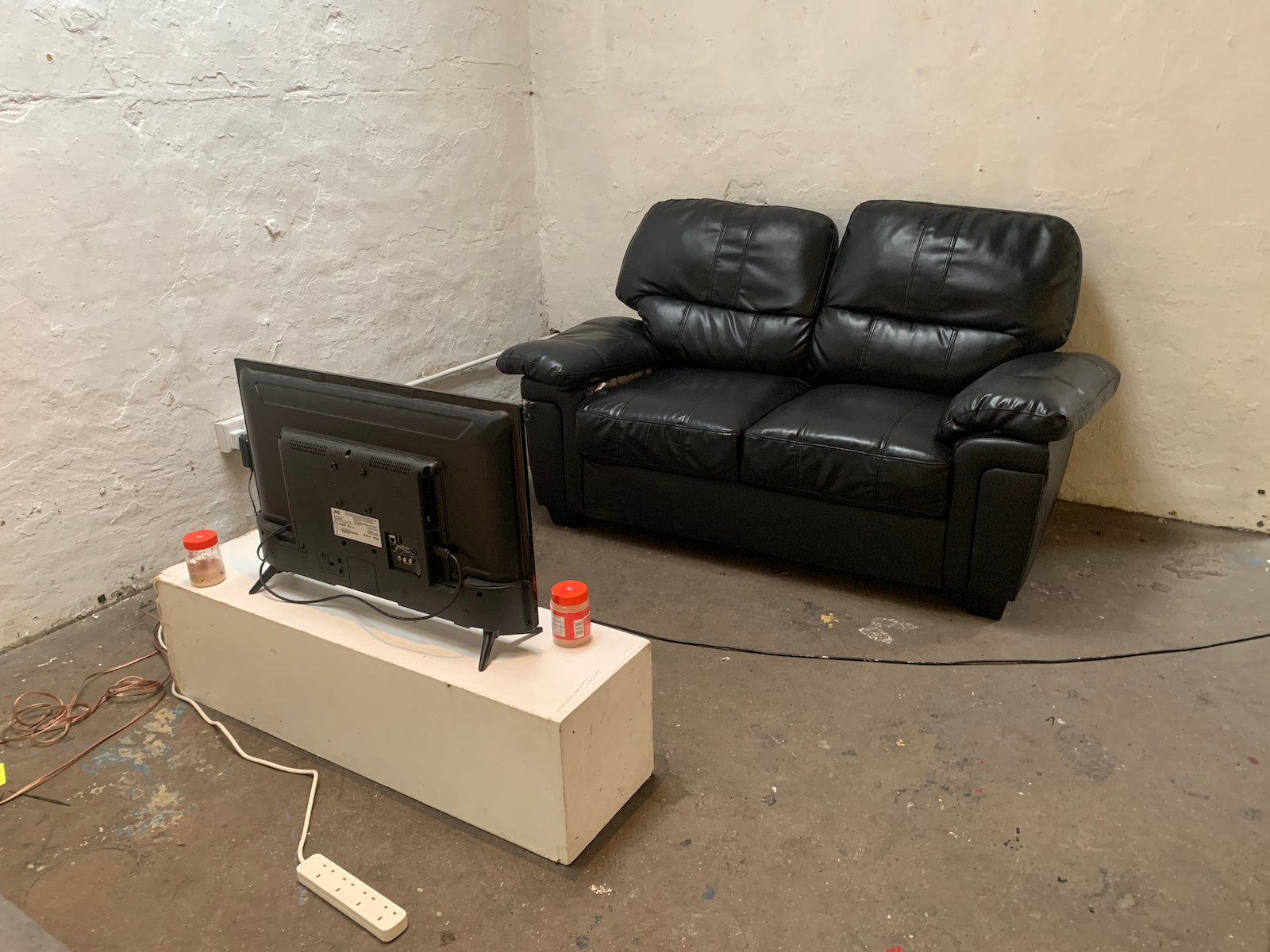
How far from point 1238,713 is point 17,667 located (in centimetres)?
287

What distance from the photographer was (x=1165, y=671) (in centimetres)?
222

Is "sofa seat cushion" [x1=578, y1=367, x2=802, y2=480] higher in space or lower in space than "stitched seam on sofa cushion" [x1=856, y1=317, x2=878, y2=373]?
lower

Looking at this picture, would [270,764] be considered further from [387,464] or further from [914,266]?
[914,266]

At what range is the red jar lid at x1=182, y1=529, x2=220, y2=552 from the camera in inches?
77.7

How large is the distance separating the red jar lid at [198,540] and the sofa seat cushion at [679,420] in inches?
45.7

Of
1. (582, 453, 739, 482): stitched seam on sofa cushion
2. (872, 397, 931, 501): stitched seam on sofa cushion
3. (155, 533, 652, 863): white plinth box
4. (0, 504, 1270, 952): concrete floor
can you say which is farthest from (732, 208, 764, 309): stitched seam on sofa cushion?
(155, 533, 652, 863): white plinth box

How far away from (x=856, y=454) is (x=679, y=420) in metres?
0.52

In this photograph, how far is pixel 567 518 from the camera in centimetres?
306

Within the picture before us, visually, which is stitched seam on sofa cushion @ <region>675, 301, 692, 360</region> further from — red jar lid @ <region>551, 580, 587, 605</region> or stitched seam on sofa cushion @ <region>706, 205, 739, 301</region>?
red jar lid @ <region>551, 580, 587, 605</region>

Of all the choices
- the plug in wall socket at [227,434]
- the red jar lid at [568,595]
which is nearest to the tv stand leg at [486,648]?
the red jar lid at [568,595]

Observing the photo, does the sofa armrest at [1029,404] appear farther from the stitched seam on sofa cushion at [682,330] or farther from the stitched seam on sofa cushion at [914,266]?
the stitched seam on sofa cushion at [682,330]

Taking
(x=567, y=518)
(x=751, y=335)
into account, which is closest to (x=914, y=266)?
(x=751, y=335)

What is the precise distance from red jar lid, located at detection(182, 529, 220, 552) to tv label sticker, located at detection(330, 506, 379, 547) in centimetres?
38

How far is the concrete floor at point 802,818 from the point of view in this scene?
5.14 feet
